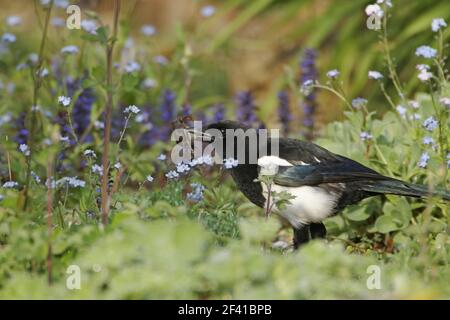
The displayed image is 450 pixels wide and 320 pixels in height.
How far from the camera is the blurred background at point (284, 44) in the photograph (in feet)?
18.8

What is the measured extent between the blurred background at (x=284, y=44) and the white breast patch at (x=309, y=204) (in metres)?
1.01

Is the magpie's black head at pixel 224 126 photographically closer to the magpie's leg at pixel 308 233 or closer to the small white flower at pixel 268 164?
the small white flower at pixel 268 164

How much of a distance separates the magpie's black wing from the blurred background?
971mm

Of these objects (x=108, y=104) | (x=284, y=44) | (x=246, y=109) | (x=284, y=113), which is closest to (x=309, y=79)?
(x=284, y=113)

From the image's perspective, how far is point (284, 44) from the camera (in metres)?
6.97

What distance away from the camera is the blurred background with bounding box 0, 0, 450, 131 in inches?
226

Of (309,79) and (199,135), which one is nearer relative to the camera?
(199,135)

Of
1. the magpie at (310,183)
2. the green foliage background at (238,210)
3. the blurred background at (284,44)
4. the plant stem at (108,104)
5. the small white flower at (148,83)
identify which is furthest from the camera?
the blurred background at (284,44)

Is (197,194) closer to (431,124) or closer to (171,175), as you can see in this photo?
(171,175)

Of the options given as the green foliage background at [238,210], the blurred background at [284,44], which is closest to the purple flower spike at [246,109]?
the blurred background at [284,44]

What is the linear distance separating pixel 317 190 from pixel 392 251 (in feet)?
1.67

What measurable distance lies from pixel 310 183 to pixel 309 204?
0.28 feet
